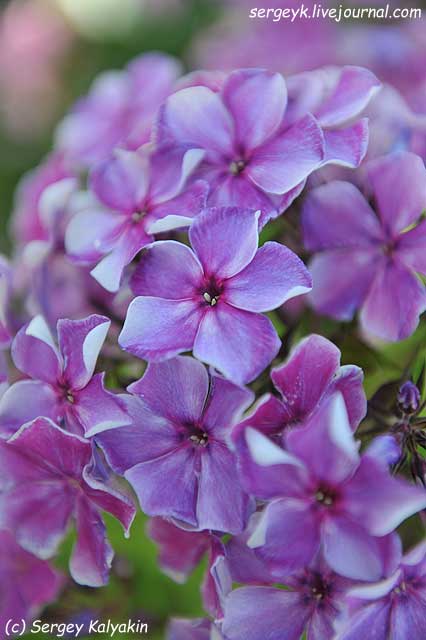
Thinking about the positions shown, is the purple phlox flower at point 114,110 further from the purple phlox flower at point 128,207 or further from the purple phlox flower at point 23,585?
the purple phlox flower at point 23,585

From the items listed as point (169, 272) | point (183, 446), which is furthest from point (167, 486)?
point (169, 272)

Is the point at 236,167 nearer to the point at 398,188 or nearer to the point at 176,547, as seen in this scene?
the point at 398,188

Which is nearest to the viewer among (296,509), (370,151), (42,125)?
(296,509)

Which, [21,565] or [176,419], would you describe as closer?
[176,419]

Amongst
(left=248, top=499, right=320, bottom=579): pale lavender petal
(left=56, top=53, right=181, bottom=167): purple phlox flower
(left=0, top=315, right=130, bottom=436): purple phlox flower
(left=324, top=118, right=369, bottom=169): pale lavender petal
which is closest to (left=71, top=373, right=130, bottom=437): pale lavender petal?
(left=0, top=315, right=130, bottom=436): purple phlox flower

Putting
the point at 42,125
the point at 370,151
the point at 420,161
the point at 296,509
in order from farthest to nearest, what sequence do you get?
the point at 42,125
the point at 370,151
the point at 420,161
the point at 296,509

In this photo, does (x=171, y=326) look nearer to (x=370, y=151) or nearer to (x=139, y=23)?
(x=370, y=151)

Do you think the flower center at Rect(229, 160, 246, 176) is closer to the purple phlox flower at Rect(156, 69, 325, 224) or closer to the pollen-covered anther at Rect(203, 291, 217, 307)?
the purple phlox flower at Rect(156, 69, 325, 224)

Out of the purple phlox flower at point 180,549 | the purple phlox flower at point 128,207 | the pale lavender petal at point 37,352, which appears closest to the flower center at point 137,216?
the purple phlox flower at point 128,207

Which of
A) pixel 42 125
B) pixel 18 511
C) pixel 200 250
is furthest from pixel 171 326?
pixel 42 125
